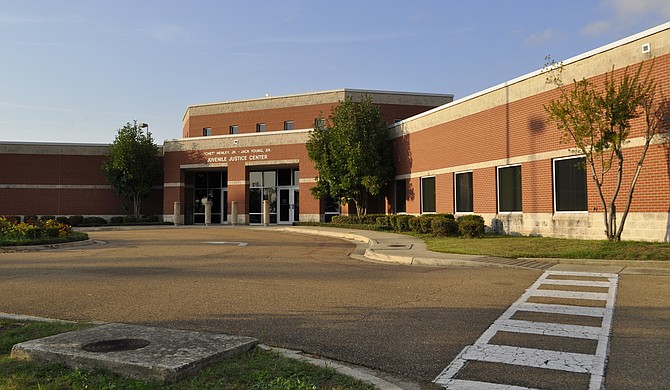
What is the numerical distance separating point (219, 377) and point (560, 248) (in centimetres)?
1382

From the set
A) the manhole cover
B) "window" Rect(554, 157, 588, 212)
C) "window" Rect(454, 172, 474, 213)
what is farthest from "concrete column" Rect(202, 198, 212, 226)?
the manhole cover

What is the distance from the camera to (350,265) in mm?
14328

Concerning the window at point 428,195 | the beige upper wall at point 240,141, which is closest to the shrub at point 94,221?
the beige upper wall at point 240,141

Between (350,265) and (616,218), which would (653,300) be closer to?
(350,265)

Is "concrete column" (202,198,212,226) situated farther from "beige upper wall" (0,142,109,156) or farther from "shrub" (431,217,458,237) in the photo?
"shrub" (431,217,458,237)

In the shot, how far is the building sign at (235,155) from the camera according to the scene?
38594 millimetres

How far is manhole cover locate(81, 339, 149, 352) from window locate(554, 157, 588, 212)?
16.9m

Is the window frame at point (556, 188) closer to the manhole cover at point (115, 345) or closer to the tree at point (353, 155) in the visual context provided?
the tree at point (353, 155)

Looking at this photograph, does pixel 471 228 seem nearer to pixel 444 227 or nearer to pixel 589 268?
pixel 444 227

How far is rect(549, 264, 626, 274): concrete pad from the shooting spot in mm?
12609

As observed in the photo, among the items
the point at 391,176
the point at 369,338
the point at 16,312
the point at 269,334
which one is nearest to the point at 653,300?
the point at 369,338

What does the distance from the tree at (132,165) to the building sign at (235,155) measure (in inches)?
216

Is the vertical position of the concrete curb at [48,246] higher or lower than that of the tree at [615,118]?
lower

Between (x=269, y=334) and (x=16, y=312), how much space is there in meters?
4.49
